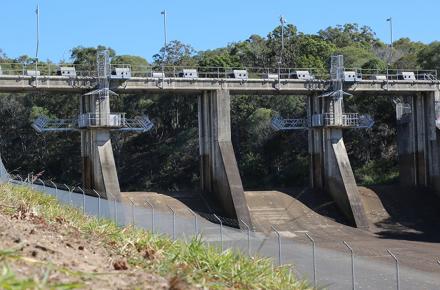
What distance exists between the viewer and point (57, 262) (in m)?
4.67

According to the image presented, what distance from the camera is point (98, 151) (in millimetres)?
35969

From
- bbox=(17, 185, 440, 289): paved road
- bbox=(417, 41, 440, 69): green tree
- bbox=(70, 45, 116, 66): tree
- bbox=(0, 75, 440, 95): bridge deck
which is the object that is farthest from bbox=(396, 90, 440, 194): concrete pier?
bbox=(70, 45, 116, 66): tree

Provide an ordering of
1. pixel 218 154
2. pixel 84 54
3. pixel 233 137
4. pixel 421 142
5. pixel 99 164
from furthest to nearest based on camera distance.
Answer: pixel 84 54, pixel 233 137, pixel 421 142, pixel 218 154, pixel 99 164

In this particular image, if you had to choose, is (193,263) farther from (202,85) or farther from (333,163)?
(333,163)

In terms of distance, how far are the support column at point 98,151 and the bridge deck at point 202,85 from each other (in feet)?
3.08

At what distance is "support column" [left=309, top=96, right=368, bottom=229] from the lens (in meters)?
38.5

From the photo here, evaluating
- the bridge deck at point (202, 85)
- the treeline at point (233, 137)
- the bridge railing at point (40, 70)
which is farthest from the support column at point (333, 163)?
the bridge railing at point (40, 70)

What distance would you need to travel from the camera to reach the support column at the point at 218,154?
3616 centimetres

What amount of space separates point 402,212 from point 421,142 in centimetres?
528

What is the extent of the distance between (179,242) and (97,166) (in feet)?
96.1

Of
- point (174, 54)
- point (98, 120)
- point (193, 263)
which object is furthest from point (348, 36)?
point (193, 263)

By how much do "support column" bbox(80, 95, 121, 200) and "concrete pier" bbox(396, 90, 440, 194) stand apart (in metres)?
18.7

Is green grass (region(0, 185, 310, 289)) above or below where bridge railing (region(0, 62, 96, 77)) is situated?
below

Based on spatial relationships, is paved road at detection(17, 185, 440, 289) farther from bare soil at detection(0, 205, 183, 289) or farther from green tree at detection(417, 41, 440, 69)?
green tree at detection(417, 41, 440, 69)
